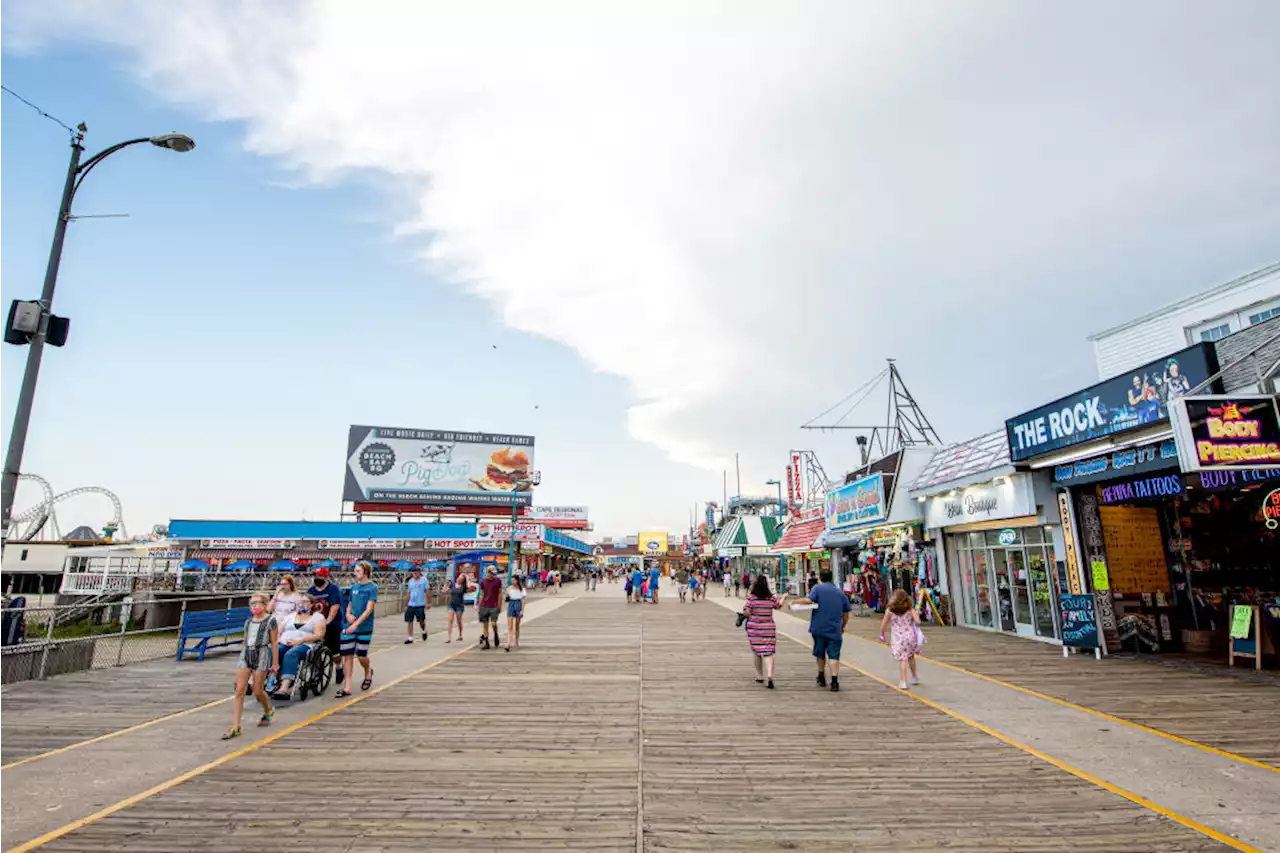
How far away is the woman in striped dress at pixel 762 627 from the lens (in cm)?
871

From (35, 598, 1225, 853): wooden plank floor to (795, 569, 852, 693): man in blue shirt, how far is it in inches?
22.6

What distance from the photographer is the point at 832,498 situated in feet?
78.3

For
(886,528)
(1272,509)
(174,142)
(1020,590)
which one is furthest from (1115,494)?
(174,142)

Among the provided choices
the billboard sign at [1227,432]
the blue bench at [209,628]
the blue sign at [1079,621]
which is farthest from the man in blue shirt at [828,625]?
the blue bench at [209,628]

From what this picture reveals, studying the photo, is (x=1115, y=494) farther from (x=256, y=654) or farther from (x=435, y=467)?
(x=435, y=467)

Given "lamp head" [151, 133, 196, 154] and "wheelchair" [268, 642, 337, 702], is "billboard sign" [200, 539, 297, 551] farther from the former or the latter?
"lamp head" [151, 133, 196, 154]

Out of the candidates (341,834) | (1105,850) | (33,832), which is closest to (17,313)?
(33,832)

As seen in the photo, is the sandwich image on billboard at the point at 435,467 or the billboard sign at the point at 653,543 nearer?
the sandwich image on billboard at the point at 435,467

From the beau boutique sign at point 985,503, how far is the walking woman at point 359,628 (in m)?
13.2

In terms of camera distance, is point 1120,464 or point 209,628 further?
point 209,628

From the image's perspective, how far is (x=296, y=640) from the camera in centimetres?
751

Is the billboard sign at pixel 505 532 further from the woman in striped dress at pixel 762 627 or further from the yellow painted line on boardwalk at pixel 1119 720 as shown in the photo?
the woman in striped dress at pixel 762 627

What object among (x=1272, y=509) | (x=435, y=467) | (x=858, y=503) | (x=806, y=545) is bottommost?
(x=806, y=545)

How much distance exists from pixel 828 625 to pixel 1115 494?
23.7ft
